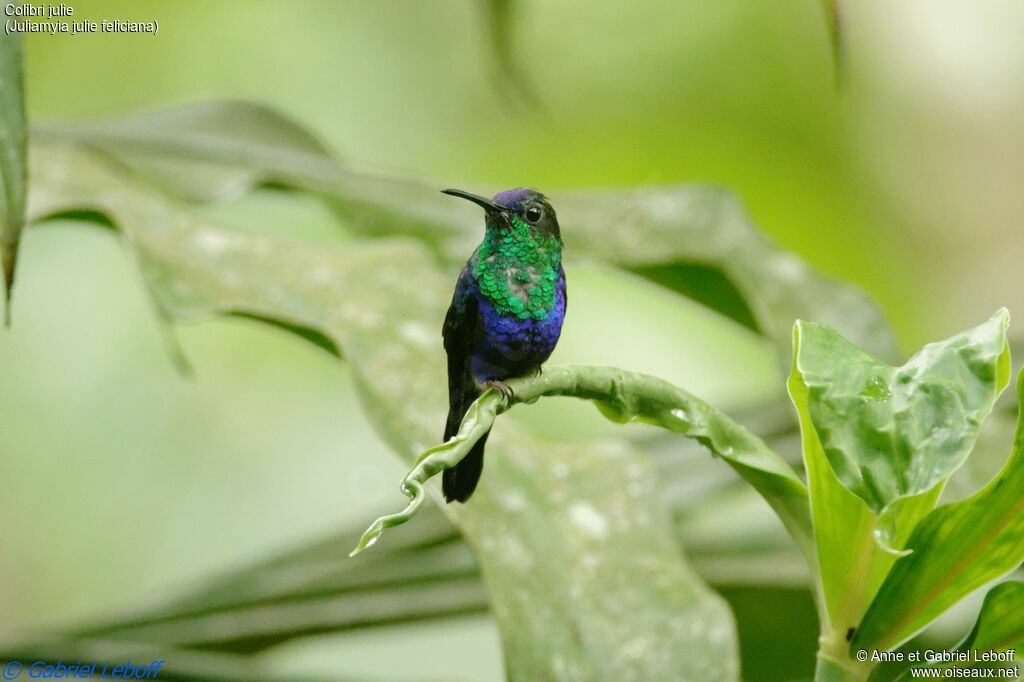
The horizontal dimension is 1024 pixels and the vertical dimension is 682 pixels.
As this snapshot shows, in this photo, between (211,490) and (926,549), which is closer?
(926,549)

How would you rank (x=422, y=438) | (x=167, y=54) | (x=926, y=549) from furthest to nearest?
1. (x=167, y=54)
2. (x=422, y=438)
3. (x=926, y=549)

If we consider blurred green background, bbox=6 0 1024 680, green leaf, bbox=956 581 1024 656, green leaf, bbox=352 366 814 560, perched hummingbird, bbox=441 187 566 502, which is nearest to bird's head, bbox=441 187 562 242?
perched hummingbird, bbox=441 187 566 502

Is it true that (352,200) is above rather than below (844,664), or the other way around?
above

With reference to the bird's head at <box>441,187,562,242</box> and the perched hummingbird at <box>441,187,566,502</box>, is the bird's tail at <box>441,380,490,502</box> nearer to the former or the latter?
the perched hummingbird at <box>441,187,566,502</box>

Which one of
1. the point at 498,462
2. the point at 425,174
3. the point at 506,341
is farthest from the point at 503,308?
the point at 425,174

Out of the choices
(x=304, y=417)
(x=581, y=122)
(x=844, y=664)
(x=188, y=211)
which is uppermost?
(x=581, y=122)

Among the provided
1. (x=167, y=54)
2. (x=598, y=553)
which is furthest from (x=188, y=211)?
(x=167, y=54)

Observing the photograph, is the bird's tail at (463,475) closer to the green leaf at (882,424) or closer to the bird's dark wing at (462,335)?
the bird's dark wing at (462,335)

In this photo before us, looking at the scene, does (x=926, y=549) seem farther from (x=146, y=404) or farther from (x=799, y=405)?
(x=146, y=404)
